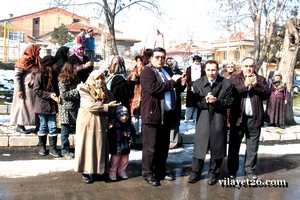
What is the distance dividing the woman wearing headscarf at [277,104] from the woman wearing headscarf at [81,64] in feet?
16.4

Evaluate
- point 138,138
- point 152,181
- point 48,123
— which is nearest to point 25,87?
point 48,123

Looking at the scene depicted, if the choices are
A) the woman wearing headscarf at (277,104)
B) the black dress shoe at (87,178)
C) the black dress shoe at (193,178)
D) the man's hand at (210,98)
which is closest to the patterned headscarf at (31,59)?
the black dress shoe at (87,178)

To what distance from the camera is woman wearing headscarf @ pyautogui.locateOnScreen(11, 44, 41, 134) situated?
666 cm

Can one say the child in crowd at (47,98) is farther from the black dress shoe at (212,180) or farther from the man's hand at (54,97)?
the black dress shoe at (212,180)

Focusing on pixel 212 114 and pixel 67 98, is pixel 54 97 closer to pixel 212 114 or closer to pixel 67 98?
pixel 67 98

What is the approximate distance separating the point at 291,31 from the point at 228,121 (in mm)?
5332

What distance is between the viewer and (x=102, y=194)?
4688 mm

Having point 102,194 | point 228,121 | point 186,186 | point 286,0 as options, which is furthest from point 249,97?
point 286,0

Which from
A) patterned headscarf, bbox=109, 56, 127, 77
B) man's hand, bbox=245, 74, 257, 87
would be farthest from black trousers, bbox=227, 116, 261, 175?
patterned headscarf, bbox=109, 56, 127, 77

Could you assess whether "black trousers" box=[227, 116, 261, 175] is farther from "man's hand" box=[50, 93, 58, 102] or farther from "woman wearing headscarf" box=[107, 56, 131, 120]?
"man's hand" box=[50, 93, 58, 102]

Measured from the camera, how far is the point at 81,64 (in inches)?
276

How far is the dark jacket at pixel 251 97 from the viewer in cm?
530

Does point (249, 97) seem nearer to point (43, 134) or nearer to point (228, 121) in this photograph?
point (228, 121)

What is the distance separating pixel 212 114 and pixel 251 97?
679 millimetres
